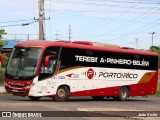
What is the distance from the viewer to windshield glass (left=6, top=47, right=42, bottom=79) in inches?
992

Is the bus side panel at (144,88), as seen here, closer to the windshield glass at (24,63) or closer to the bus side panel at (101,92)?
the bus side panel at (101,92)

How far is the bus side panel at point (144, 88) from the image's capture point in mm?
31625

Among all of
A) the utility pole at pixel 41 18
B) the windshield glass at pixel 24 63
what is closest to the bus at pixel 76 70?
the windshield glass at pixel 24 63

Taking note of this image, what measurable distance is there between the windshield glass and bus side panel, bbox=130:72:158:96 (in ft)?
27.4

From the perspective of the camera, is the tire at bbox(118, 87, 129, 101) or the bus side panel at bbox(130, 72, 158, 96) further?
the bus side panel at bbox(130, 72, 158, 96)

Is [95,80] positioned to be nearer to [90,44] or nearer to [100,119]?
[90,44]

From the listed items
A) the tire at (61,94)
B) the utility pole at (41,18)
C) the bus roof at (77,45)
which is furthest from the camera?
the utility pole at (41,18)

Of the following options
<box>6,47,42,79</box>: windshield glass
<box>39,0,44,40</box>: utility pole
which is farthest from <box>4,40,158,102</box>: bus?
<box>39,0,44,40</box>: utility pole

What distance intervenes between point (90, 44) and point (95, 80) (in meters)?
2.08

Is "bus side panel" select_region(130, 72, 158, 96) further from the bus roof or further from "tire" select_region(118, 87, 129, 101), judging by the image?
the bus roof

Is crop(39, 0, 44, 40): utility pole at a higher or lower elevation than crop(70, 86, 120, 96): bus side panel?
higher

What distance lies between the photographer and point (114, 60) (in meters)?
29.6

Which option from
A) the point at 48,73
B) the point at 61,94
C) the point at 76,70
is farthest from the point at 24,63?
the point at 76,70

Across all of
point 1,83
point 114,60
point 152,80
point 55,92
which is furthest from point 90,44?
point 1,83
